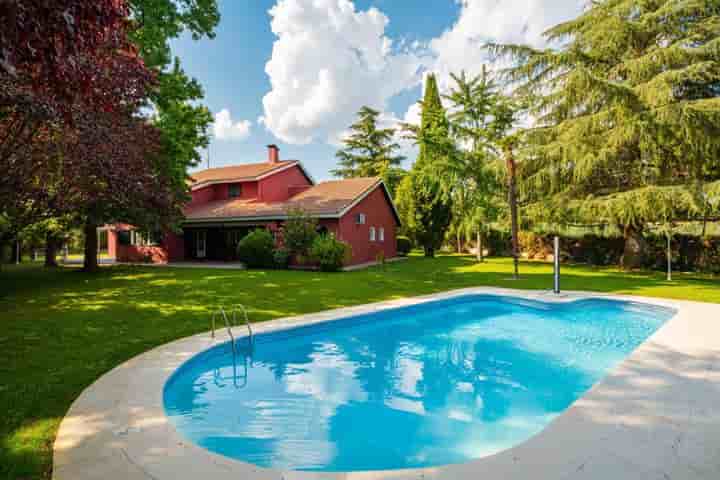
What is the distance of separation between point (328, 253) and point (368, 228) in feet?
17.2

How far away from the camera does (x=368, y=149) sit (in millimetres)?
40594

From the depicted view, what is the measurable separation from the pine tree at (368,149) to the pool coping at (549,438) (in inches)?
1405

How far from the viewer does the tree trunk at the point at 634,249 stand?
63.6ft

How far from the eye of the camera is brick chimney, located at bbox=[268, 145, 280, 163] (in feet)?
90.4

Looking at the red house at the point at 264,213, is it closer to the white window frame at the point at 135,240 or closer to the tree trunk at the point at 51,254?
the white window frame at the point at 135,240

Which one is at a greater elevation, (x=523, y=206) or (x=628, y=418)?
(x=523, y=206)

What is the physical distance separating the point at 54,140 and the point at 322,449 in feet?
30.2

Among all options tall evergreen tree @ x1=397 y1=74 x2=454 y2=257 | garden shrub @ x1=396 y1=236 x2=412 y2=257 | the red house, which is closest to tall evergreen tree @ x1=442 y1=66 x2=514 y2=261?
tall evergreen tree @ x1=397 y1=74 x2=454 y2=257

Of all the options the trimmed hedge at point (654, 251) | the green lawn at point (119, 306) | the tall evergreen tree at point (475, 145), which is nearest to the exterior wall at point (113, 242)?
the green lawn at point (119, 306)

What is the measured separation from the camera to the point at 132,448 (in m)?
3.28

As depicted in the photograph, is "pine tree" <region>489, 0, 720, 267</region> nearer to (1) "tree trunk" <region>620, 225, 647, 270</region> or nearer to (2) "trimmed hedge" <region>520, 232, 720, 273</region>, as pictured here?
(1) "tree trunk" <region>620, 225, 647, 270</region>

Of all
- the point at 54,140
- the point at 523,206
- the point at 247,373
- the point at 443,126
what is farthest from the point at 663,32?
the point at 54,140

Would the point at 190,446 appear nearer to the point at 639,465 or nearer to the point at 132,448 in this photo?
the point at 132,448

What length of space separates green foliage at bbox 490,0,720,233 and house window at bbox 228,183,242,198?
17369 mm
